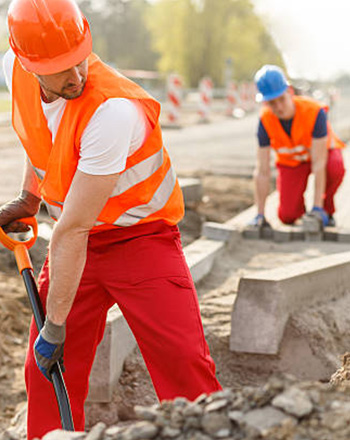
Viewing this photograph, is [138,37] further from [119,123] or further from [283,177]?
[119,123]

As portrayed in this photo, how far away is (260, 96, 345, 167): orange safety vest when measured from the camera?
649cm

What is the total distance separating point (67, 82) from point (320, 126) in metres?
4.17

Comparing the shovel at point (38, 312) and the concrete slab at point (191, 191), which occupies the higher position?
the shovel at point (38, 312)

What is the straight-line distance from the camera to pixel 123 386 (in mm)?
4129

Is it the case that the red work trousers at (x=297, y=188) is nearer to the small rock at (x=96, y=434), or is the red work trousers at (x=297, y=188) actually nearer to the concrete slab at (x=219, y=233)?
the concrete slab at (x=219, y=233)

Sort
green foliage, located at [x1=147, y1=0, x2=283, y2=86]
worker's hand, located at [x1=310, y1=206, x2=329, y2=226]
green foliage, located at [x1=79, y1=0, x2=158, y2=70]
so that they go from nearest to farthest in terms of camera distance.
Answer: worker's hand, located at [x1=310, y1=206, x2=329, y2=226] < green foliage, located at [x1=147, y1=0, x2=283, y2=86] < green foliage, located at [x1=79, y1=0, x2=158, y2=70]

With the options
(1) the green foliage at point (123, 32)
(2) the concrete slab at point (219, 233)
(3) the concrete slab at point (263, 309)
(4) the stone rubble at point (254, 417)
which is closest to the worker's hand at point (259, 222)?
(2) the concrete slab at point (219, 233)

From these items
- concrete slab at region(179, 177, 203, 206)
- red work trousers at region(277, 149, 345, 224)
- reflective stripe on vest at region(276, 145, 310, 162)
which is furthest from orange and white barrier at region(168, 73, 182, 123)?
reflective stripe on vest at region(276, 145, 310, 162)

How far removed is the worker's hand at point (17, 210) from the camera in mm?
3287

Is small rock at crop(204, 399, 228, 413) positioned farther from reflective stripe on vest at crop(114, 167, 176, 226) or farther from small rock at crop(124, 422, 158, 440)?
reflective stripe on vest at crop(114, 167, 176, 226)

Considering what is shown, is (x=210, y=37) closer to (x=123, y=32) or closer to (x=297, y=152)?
(x=123, y=32)

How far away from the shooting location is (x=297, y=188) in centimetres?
707

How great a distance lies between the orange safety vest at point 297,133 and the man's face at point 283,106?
59 mm

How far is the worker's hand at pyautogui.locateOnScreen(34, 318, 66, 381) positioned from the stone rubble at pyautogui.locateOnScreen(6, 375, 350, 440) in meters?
0.65
